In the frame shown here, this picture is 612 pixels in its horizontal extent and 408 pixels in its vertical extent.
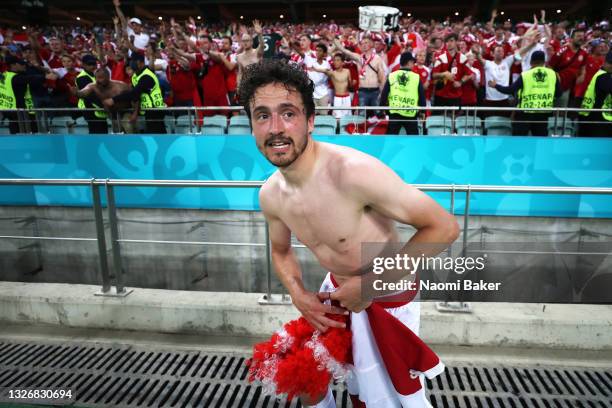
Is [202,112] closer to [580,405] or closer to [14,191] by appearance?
[14,191]

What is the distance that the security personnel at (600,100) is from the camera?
6.87 m

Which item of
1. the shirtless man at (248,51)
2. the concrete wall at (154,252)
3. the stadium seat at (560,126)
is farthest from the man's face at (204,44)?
the stadium seat at (560,126)

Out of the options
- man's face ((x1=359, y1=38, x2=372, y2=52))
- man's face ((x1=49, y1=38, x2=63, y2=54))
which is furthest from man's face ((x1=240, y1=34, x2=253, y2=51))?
man's face ((x1=49, y1=38, x2=63, y2=54))

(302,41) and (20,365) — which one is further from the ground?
(302,41)

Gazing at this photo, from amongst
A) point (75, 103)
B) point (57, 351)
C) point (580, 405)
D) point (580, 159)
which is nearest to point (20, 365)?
point (57, 351)

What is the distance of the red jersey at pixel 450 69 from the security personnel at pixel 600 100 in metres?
2.22

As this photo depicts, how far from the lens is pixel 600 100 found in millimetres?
7016

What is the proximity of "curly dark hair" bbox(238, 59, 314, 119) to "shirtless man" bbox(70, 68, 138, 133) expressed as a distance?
6820mm

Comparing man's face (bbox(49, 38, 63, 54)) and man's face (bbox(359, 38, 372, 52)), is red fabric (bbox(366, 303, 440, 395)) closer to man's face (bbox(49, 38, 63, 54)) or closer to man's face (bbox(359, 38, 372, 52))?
man's face (bbox(359, 38, 372, 52))

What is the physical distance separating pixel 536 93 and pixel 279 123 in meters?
6.84

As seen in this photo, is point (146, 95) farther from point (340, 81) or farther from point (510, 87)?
point (510, 87)

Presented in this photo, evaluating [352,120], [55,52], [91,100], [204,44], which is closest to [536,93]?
[352,120]

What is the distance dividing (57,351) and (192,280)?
4.11 meters

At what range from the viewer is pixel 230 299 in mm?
3814
